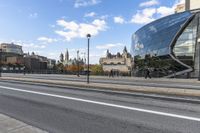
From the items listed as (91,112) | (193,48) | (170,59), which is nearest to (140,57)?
(170,59)

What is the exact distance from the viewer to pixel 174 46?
61312 millimetres

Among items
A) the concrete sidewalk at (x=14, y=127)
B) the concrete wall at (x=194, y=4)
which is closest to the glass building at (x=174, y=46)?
the concrete wall at (x=194, y=4)

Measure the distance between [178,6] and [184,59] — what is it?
49937 mm

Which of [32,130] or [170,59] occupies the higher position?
[170,59]

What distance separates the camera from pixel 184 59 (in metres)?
58.0

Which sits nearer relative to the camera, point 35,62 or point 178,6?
point 178,6

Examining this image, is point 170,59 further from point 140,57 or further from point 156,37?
point 140,57

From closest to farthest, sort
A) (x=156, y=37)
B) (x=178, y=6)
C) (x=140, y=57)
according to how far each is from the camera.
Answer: (x=156, y=37) < (x=140, y=57) < (x=178, y=6)

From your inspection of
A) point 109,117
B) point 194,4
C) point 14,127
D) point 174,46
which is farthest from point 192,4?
point 14,127

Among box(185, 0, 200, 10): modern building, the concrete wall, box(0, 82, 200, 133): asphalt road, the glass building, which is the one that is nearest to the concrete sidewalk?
Result: box(0, 82, 200, 133): asphalt road

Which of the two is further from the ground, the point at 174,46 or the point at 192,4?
the point at 192,4

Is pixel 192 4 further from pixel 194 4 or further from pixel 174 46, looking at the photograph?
pixel 174 46

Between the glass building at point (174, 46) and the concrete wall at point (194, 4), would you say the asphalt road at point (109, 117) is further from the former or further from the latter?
the concrete wall at point (194, 4)

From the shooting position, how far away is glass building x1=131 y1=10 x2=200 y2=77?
56688mm
